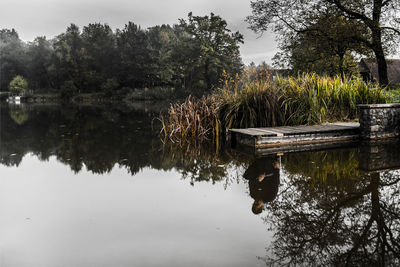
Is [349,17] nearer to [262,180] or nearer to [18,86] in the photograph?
[262,180]

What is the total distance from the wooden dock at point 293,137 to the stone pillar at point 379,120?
0.22m

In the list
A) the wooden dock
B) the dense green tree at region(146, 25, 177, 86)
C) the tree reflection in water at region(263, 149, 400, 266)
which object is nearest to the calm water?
the tree reflection in water at region(263, 149, 400, 266)

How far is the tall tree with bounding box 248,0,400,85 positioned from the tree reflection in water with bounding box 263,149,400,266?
12759 millimetres

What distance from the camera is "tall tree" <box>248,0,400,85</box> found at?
14.9 meters

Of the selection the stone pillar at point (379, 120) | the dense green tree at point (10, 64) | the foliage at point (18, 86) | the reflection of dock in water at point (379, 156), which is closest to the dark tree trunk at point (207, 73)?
the stone pillar at point (379, 120)

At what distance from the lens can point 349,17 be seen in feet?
49.8

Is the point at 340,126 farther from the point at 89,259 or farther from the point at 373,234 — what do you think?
the point at 89,259

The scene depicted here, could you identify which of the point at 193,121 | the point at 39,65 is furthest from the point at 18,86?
the point at 193,121

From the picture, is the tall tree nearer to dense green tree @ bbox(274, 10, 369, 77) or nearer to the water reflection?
dense green tree @ bbox(274, 10, 369, 77)

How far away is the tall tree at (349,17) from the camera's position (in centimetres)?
1488

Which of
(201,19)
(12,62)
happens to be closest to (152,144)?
(201,19)

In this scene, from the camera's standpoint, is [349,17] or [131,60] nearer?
[349,17]

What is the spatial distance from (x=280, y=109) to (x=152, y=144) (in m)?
3.41

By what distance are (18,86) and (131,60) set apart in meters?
21.7
